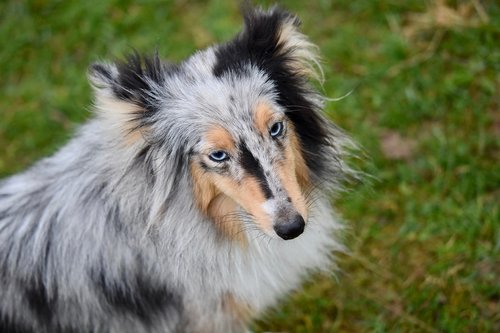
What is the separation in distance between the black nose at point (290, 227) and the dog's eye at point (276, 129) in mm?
355

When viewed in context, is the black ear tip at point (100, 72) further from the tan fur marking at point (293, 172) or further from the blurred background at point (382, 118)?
the blurred background at point (382, 118)

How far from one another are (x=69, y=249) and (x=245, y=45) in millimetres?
1221

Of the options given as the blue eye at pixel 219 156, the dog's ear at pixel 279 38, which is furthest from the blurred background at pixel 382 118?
the blue eye at pixel 219 156

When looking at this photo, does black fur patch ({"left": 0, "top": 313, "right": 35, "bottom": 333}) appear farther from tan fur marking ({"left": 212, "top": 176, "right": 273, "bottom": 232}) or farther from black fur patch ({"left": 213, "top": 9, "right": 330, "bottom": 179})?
black fur patch ({"left": 213, "top": 9, "right": 330, "bottom": 179})

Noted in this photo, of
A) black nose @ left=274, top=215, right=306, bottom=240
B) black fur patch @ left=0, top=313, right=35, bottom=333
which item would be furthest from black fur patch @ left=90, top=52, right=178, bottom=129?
black fur patch @ left=0, top=313, right=35, bottom=333

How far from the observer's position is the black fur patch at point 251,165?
2582 mm

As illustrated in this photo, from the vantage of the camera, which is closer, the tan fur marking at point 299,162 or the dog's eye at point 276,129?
the dog's eye at point 276,129

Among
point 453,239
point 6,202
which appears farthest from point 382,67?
point 6,202

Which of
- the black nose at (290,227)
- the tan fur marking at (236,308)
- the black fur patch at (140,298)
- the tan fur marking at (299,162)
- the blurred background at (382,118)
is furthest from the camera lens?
the blurred background at (382,118)

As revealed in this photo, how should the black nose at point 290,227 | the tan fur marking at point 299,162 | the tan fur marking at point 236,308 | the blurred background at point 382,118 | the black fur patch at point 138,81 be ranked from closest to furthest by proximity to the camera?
the black nose at point 290,227 → the black fur patch at point 138,81 → the tan fur marking at point 299,162 → the tan fur marking at point 236,308 → the blurred background at point 382,118

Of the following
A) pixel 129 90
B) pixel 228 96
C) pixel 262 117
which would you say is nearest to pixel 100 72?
pixel 129 90

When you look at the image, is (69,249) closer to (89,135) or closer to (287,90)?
(89,135)

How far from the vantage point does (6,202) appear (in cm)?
309

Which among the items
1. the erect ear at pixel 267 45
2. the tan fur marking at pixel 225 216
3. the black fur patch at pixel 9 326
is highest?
the erect ear at pixel 267 45
